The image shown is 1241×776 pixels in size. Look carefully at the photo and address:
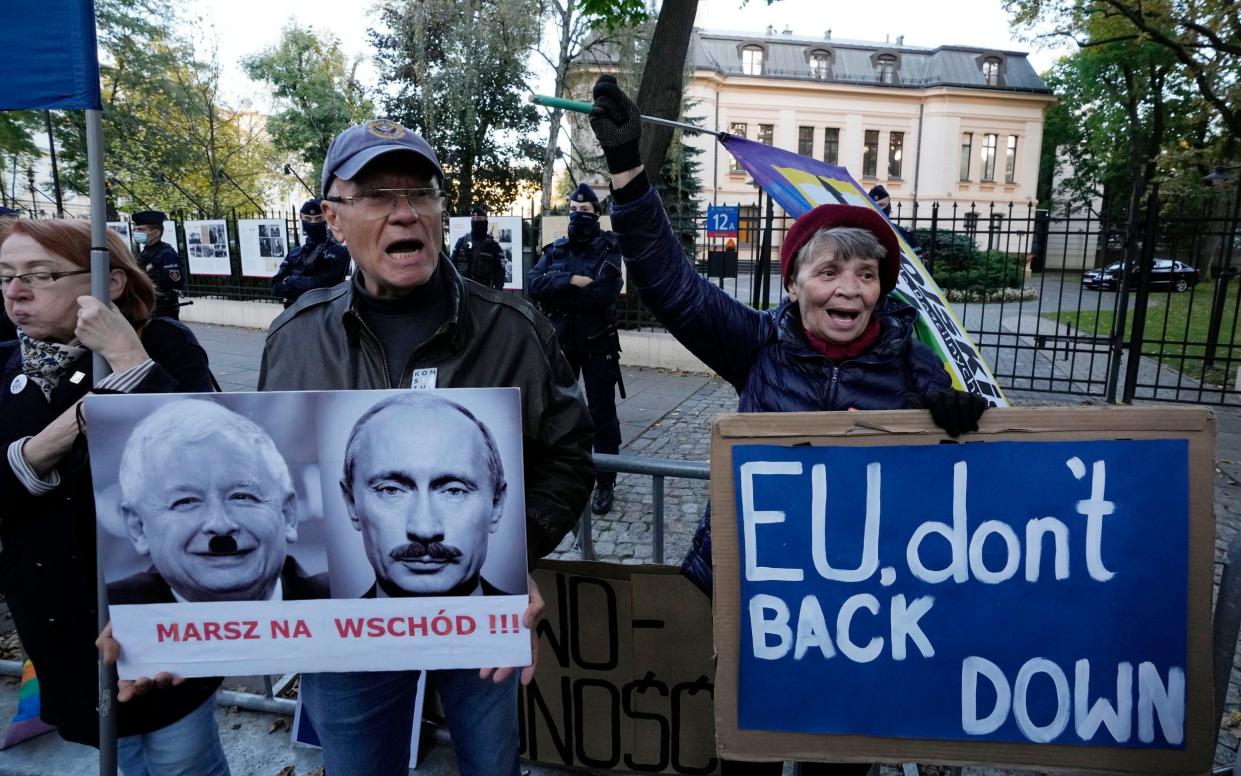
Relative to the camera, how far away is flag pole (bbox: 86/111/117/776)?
5.23ft

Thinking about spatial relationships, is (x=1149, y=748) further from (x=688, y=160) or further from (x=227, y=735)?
(x=688, y=160)

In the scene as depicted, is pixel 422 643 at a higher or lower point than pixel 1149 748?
higher

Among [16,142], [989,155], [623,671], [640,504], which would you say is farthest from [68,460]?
[989,155]

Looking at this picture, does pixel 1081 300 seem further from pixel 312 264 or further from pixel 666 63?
pixel 312 264

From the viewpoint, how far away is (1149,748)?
62.3 inches

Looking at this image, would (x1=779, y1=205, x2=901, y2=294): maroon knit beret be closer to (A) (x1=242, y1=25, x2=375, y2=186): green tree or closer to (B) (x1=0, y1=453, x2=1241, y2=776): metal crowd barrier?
(B) (x1=0, y1=453, x2=1241, y2=776): metal crowd barrier

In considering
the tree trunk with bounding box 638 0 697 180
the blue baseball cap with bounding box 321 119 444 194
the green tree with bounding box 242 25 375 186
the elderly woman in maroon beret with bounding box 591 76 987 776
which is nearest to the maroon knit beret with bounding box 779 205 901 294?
the elderly woman in maroon beret with bounding box 591 76 987 776

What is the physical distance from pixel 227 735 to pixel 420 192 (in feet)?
8.16

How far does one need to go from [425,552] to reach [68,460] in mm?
958

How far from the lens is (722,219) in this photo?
31.5 ft

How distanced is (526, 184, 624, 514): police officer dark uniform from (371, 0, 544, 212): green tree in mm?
18223

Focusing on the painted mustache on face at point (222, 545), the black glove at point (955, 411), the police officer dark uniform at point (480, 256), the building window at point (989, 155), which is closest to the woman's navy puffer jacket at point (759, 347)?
the black glove at point (955, 411)

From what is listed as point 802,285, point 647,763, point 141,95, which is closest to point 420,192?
point 802,285

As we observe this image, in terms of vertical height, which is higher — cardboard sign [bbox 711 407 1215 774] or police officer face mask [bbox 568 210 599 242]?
police officer face mask [bbox 568 210 599 242]
